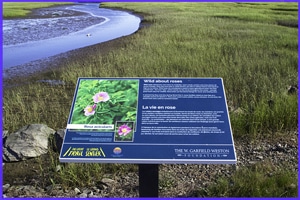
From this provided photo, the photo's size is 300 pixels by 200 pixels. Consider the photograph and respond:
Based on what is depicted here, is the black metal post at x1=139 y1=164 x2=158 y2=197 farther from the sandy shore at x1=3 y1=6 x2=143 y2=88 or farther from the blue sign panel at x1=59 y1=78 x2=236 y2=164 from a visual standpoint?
the sandy shore at x1=3 y1=6 x2=143 y2=88

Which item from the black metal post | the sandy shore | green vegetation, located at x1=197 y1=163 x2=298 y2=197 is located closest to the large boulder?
green vegetation, located at x1=197 y1=163 x2=298 y2=197

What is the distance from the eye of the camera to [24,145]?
19.7 feet

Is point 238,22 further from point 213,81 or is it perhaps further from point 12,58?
point 213,81

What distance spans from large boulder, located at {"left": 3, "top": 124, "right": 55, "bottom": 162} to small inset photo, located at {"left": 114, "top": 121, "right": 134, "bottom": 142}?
2740 mm

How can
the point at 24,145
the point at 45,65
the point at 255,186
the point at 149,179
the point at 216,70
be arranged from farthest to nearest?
the point at 45,65
the point at 216,70
the point at 24,145
the point at 255,186
the point at 149,179

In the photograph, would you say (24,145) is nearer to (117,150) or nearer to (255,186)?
(117,150)

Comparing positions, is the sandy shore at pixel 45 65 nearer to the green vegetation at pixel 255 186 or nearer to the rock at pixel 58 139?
the rock at pixel 58 139

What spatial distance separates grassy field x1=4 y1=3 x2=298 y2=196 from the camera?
6.56 metres

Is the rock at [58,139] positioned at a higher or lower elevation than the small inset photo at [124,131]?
lower

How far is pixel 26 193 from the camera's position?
4.97 m

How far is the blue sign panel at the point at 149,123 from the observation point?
11.4 ft

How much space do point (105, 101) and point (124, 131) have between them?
18.0 inches

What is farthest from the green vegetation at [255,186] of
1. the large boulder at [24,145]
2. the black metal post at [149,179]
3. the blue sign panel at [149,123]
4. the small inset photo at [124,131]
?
the large boulder at [24,145]

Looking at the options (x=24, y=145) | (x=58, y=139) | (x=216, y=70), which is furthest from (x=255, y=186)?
(x=216, y=70)
